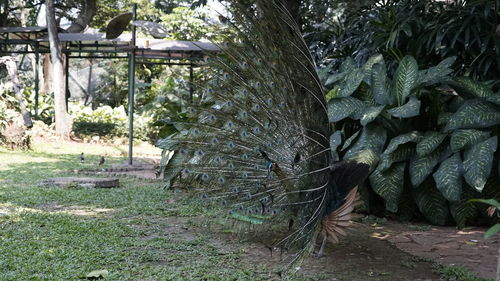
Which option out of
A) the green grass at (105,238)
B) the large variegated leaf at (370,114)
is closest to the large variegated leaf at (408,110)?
the large variegated leaf at (370,114)

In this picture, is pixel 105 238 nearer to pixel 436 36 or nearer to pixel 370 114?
pixel 370 114

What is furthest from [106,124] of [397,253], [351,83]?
[397,253]

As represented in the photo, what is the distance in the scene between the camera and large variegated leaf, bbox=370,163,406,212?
5684 millimetres

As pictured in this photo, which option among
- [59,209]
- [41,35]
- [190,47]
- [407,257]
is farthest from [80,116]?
[407,257]

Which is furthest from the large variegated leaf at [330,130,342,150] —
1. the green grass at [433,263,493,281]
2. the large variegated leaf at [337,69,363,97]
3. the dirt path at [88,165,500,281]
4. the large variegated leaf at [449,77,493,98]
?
the green grass at [433,263,493,281]

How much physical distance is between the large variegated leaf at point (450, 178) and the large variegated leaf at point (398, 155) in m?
0.43

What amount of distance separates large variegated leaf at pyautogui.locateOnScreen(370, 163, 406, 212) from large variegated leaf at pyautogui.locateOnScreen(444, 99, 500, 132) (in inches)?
27.9

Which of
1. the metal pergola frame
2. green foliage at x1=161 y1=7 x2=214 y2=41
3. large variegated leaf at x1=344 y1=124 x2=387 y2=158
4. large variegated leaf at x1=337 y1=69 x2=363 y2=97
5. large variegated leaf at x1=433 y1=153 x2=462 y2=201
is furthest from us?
green foliage at x1=161 y1=7 x2=214 y2=41

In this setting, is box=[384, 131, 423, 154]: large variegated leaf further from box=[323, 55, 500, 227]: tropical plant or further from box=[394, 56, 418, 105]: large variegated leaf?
box=[394, 56, 418, 105]: large variegated leaf

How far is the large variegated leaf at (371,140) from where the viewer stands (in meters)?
5.98

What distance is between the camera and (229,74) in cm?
461

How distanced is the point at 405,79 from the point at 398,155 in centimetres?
91

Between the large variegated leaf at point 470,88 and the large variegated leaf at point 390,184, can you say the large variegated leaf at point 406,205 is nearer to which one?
the large variegated leaf at point 390,184

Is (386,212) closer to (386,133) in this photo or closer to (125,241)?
(386,133)
